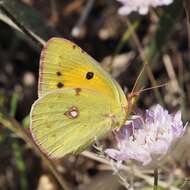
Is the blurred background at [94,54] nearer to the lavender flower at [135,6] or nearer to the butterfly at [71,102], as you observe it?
the lavender flower at [135,6]

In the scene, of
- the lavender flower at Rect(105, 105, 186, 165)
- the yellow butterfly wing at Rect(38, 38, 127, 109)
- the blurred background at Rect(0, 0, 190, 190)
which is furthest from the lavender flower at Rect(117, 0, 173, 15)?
the lavender flower at Rect(105, 105, 186, 165)

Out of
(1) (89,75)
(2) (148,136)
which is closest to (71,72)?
(1) (89,75)

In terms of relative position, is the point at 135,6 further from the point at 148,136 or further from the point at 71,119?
the point at 148,136

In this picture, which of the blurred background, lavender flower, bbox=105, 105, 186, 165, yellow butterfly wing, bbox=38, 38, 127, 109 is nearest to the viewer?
lavender flower, bbox=105, 105, 186, 165

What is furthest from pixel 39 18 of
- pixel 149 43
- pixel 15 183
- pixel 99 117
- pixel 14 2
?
pixel 99 117

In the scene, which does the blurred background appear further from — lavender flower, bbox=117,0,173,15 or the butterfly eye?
the butterfly eye

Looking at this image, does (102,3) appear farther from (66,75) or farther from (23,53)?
(66,75)
